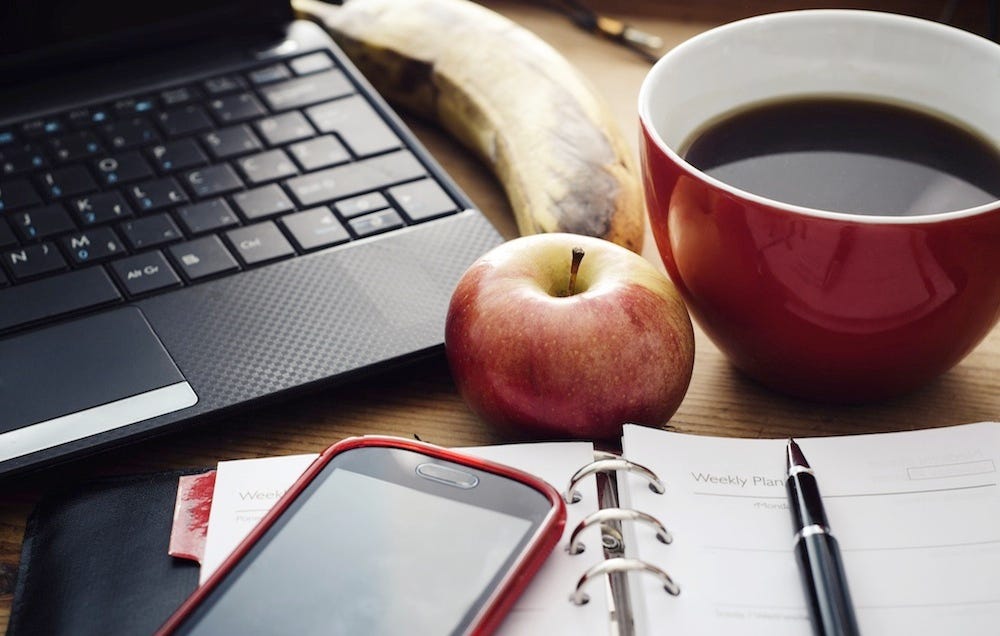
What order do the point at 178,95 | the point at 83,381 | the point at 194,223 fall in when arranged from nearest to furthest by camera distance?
1. the point at 83,381
2. the point at 194,223
3. the point at 178,95

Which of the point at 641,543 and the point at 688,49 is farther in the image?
the point at 688,49

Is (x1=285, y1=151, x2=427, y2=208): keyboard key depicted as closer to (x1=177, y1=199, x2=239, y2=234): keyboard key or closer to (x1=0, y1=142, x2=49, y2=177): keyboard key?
(x1=177, y1=199, x2=239, y2=234): keyboard key

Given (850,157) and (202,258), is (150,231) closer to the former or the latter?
(202,258)

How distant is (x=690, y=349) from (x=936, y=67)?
217 millimetres

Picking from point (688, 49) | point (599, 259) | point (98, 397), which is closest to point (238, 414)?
point (98, 397)

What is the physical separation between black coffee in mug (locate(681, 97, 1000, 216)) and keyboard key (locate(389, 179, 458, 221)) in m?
0.16

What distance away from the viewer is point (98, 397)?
0.52 m

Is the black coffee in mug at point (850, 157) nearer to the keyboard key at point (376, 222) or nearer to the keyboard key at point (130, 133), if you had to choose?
the keyboard key at point (376, 222)

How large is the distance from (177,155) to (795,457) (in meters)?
0.44

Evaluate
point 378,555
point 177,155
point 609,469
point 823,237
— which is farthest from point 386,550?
point 177,155

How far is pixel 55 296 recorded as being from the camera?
0.58 metres

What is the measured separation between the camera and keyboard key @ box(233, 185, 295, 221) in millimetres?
646

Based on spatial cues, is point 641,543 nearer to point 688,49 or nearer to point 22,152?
point 688,49

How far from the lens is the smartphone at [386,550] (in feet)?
Result: 1.36
